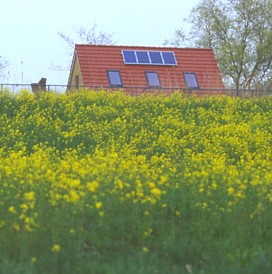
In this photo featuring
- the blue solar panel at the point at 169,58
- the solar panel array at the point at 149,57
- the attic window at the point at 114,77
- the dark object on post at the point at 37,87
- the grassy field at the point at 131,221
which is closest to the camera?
the grassy field at the point at 131,221

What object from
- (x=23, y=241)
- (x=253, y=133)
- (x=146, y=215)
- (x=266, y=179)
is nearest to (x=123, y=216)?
(x=146, y=215)

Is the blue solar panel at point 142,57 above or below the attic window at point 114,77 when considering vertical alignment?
above

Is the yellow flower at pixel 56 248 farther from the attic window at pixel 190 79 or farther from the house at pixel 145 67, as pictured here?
the attic window at pixel 190 79

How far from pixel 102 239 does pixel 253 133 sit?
1302cm

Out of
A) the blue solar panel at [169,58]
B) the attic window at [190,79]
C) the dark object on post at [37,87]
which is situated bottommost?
the dark object on post at [37,87]

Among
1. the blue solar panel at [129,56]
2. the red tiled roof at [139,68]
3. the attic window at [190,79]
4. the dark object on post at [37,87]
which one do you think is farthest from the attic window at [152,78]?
the dark object on post at [37,87]

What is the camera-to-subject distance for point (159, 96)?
23750mm

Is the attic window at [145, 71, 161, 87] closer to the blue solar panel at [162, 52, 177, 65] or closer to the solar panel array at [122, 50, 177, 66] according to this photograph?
the solar panel array at [122, 50, 177, 66]

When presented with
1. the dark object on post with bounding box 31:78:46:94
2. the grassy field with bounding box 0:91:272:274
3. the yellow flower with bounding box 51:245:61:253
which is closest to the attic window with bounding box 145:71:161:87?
the dark object on post with bounding box 31:78:46:94

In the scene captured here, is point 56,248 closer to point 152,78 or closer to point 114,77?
point 114,77

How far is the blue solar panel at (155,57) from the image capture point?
35906mm

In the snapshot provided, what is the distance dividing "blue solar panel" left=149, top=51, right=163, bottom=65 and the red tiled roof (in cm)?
26

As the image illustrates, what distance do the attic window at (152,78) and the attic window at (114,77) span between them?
158cm

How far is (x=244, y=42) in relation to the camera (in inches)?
1864
